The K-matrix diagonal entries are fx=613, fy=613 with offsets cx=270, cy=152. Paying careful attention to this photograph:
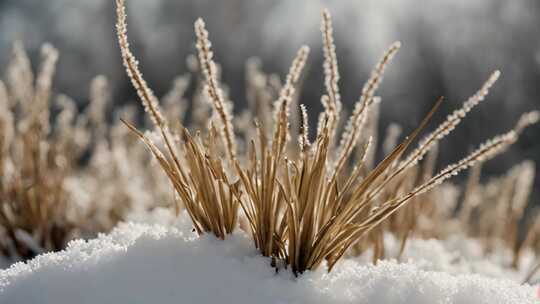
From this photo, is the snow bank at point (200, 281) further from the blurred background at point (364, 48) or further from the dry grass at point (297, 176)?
the blurred background at point (364, 48)

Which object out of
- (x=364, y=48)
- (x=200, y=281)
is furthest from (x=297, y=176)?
(x=364, y=48)

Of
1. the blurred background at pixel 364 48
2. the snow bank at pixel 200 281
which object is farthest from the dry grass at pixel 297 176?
the blurred background at pixel 364 48

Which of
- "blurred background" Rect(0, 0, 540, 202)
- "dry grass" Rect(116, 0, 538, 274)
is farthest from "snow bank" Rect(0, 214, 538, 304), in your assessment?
"blurred background" Rect(0, 0, 540, 202)

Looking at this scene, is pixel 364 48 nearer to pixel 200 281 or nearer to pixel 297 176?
pixel 297 176

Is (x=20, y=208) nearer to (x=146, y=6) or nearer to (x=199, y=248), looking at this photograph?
Result: (x=199, y=248)

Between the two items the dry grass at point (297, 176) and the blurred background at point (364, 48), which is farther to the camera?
the blurred background at point (364, 48)
